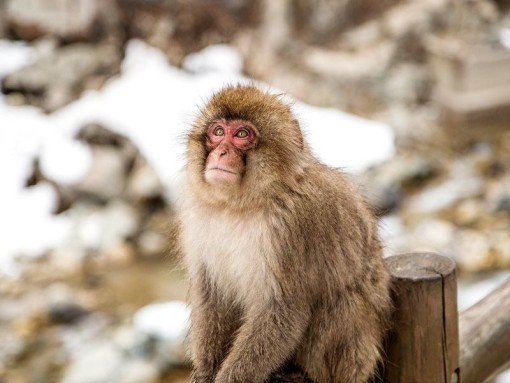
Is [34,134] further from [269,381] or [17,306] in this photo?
[269,381]

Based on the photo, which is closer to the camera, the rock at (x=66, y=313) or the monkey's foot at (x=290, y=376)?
the monkey's foot at (x=290, y=376)

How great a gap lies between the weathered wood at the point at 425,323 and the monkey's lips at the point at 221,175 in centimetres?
55

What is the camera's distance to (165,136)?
863 centimetres

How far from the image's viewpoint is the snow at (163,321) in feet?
18.9

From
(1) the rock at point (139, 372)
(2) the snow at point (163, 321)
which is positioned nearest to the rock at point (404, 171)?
(2) the snow at point (163, 321)

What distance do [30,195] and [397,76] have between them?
15.2ft

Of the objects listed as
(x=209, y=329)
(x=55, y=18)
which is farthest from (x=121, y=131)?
(x=209, y=329)

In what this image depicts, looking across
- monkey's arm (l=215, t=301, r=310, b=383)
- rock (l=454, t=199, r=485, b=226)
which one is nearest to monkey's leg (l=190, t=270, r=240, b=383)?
monkey's arm (l=215, t=301, r=310, b=383)

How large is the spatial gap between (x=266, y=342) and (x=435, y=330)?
47cm

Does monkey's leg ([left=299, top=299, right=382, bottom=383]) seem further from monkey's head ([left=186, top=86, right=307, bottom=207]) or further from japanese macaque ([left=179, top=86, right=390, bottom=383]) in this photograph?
monkey's head ([left=186, top=86, right=307, bottom=207])

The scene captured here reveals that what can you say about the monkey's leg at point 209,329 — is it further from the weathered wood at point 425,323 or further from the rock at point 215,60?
the rock at point 215,60

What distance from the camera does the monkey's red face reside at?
226 centimetres

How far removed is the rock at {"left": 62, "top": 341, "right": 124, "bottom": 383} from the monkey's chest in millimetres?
3302

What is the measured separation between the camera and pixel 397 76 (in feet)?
32.8
